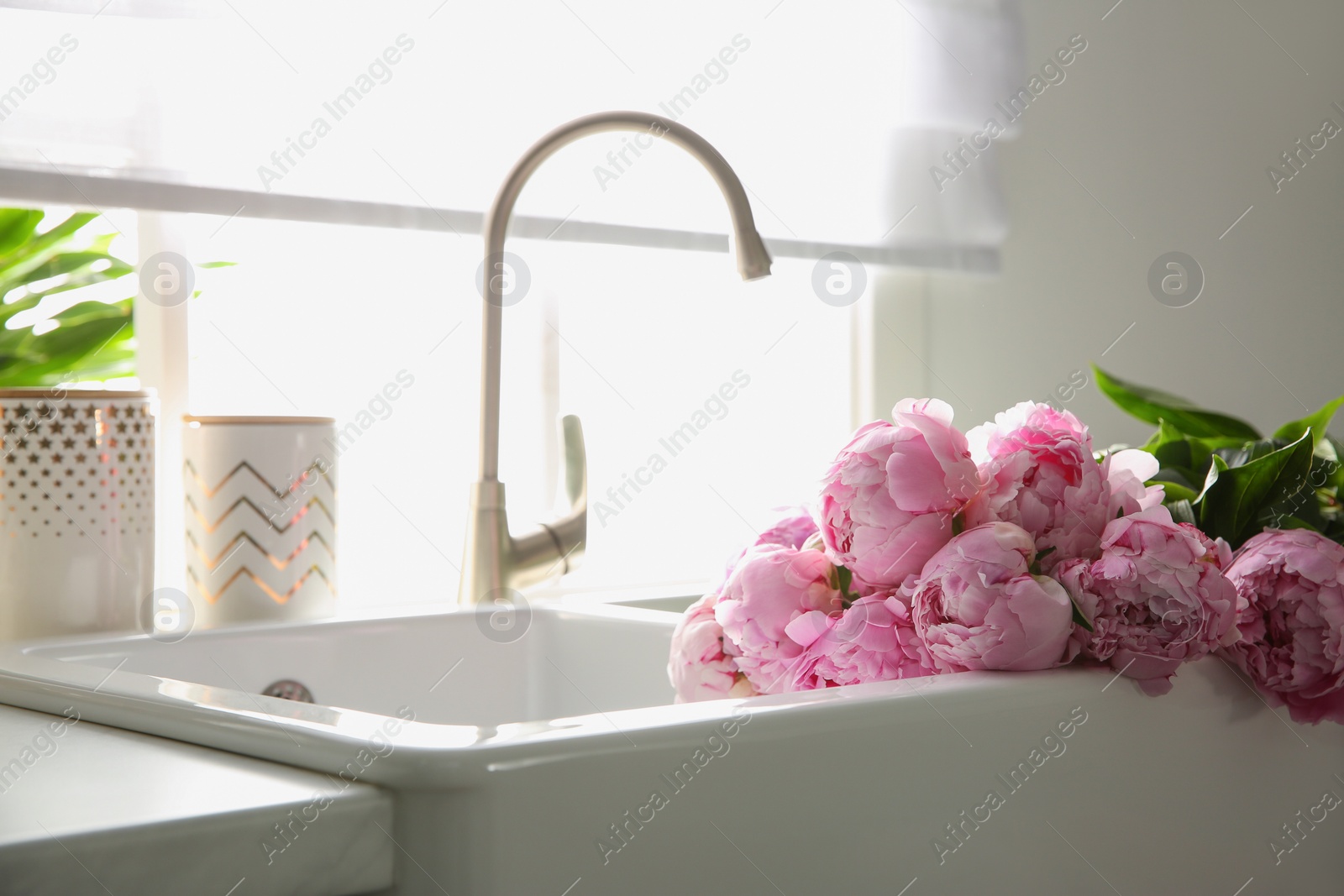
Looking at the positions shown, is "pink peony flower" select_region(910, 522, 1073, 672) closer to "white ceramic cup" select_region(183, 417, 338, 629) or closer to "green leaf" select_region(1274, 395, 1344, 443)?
"green leaf" select_region(1274, 395, 1344, 443)

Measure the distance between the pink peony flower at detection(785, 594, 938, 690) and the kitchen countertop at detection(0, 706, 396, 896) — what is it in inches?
10.2

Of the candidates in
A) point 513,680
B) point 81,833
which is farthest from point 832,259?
point 81,833

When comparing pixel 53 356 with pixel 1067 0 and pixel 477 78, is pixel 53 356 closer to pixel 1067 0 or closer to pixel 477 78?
pixel 477 78

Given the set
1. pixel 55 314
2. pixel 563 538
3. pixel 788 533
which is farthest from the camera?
pixel 55 314

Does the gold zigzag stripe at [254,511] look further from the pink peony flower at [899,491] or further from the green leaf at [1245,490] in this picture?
the green leaf at [1245,490]

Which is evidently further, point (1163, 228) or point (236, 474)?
point (1163, 228)

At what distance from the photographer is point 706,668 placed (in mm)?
619

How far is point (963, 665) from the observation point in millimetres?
547

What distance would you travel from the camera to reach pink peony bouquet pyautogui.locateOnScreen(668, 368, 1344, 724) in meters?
0.54

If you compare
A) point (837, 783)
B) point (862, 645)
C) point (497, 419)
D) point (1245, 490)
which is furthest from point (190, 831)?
point (497, 419)

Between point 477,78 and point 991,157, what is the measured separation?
2.62ft

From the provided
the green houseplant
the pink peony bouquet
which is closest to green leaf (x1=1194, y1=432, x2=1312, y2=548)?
the pink peony bouquet

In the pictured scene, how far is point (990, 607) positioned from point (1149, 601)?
8 centimetres

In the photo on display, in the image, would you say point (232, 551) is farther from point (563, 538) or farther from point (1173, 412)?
point (1173, 412)
